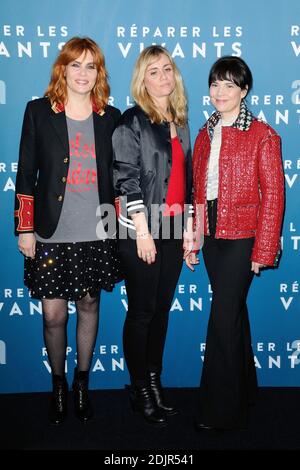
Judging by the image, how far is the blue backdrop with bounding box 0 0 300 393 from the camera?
243 centimetres

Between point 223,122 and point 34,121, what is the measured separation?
840mm

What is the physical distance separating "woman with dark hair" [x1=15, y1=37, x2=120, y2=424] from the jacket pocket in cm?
58

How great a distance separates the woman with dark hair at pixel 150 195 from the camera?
212cm

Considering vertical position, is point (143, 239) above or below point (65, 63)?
below

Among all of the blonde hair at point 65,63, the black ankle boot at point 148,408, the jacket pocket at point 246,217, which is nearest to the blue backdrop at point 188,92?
the blonde hair at point 65,63

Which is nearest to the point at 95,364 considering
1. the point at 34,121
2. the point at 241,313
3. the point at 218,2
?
the point at 241,313

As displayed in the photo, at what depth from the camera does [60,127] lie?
214 cm

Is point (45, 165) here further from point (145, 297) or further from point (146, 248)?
point (145, 297)

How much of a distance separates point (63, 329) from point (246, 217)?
1014 mm

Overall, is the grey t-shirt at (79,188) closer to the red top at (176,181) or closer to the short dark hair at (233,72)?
the red top at (176,181)

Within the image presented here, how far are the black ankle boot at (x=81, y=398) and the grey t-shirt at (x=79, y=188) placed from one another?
0.72 metres

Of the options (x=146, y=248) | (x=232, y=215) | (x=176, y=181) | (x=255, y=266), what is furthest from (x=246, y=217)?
(x=146, y=248)

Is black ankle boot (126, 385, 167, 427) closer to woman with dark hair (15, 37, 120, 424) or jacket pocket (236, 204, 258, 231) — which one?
woman with dark hair (15, 37, 120, 424)

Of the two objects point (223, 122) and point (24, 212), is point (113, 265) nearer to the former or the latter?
point (24, 212)
